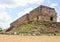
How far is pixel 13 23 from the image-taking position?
28.1 meters

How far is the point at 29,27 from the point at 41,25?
5.10 ft

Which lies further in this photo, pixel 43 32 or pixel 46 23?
pixel 46 23

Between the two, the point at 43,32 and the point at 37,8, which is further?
the point at 37,8

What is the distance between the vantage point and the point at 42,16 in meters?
25.0

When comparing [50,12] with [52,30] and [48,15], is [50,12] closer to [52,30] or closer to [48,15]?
[48,15]

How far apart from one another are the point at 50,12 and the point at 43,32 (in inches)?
283
